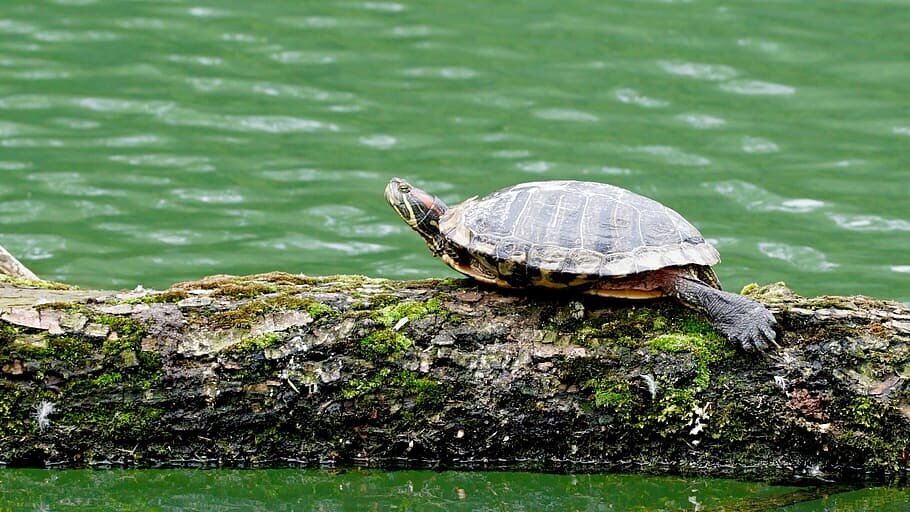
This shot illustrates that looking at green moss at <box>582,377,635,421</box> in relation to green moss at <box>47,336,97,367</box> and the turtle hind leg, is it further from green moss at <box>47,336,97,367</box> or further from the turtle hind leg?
green moss at <box>47,336,97,367</box>

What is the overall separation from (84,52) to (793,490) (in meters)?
11.0

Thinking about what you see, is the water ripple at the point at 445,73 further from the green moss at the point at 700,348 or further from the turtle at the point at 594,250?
the green moss at the point at 700,348

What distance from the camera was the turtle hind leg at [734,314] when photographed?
5348mm

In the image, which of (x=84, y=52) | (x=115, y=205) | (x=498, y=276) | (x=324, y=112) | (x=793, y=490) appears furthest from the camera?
(x=84, y=52)

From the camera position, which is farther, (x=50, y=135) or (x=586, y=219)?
(x=50, y=135)

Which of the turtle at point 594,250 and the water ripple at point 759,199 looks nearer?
the turtle at point 594,250

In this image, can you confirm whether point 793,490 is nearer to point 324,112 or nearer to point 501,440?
point 501,440

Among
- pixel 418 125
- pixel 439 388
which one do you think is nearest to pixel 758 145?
pixel 418 125

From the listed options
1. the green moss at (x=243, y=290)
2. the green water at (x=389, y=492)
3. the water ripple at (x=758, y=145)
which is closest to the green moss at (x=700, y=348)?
the green water at (x=389, y=492)

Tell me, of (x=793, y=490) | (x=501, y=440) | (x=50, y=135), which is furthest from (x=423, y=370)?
(x=50, y=135)

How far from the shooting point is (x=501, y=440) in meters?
5.57

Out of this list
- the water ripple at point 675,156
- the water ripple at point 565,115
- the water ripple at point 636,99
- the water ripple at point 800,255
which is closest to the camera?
the water ripple at point 800,255

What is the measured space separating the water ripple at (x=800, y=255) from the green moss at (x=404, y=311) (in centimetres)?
516

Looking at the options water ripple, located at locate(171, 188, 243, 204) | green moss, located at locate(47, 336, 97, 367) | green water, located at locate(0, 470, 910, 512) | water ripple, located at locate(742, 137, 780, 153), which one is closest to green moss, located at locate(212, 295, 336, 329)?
green moss, located at locate(47, 336, 97, 367)
